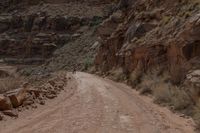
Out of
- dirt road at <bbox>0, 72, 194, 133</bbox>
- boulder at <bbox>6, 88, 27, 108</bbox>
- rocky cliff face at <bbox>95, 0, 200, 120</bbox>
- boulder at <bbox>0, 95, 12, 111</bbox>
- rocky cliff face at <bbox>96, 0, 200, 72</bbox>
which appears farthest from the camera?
rocky cliff face at <bbox>96, 0, 200, 72</bbox>

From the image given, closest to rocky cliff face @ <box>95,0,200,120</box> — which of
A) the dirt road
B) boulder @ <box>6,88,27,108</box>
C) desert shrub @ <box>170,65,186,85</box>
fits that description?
desert shrub @ <box>170,65,186,85</box>

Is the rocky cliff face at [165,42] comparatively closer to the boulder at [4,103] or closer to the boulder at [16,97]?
the boulder at [16,97]

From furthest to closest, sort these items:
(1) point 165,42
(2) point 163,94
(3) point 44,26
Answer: (3) point 44,26 → (1) point 165,42 → (2) point 163,94

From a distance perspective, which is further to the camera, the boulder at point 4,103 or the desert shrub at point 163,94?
the desert shrub at point 163,94

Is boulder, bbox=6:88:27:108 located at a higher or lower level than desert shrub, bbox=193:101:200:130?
higher

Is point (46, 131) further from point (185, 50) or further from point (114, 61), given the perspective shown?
point (114, 61)

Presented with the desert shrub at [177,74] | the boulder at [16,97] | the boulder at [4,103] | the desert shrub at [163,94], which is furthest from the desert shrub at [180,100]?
the boulder at [4,103]

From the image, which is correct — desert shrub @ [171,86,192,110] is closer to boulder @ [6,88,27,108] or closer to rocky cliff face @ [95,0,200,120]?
rocky cliff face @ [95,0,200,120]

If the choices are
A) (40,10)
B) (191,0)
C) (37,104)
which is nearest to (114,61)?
(191,0)

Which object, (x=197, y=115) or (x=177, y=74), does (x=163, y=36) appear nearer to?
(x=177, y=74)

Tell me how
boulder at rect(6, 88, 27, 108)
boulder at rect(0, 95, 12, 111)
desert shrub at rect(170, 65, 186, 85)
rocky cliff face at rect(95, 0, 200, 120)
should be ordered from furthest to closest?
rocky cliff face at rect(95, 0, 200, 120), desert shrub at rect(170, 65, 186, 85), boulder at rect(6, 88, 27, 108), boulder at rect(0, 95, 12, 111)

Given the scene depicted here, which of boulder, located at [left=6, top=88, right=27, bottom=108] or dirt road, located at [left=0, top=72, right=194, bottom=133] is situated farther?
boulder, located at [left=6, top=88, right=27, bottom=108]

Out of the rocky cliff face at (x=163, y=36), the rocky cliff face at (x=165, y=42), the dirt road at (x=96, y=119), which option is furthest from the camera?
the rocky cliff face at (x=163, y=36)

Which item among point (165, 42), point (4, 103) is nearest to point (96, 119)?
point (4, 103)
